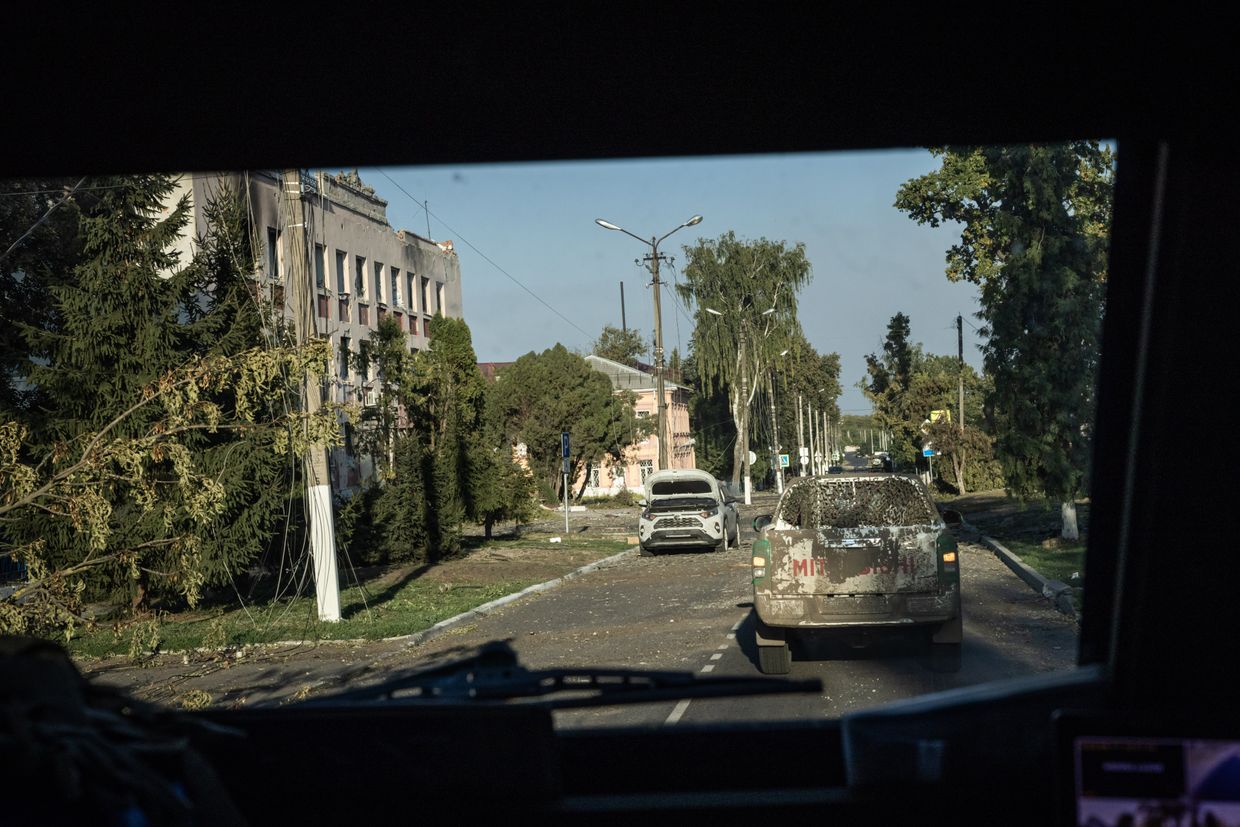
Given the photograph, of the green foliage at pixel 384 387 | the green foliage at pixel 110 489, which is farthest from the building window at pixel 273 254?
the green foliage at pixel 110 489

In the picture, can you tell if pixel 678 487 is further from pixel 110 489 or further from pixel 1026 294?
pixel 110 489

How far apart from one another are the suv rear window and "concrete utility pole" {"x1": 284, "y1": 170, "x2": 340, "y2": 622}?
1649cm

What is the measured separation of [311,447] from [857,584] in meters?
9.27

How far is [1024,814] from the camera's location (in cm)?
268

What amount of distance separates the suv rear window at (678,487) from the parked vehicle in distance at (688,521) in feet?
0.89

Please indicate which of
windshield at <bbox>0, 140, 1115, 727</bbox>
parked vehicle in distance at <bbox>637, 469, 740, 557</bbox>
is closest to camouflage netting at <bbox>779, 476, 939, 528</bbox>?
windshield at <bbox>0, 140, 1115, 727</bbox>

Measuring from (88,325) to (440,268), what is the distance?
A: 44.5ft

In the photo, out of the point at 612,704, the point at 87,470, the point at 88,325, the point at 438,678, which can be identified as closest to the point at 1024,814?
the point at 612,704

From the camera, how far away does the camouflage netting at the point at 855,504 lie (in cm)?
1163

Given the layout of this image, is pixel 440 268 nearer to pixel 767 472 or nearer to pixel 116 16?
pixel 116 16

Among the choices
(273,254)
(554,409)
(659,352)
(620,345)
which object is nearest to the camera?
(273,254)

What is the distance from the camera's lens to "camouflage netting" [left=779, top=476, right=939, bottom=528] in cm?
1163

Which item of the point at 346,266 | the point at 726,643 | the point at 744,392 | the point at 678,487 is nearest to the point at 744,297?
the point at 744,392

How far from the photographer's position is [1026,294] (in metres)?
23.5
